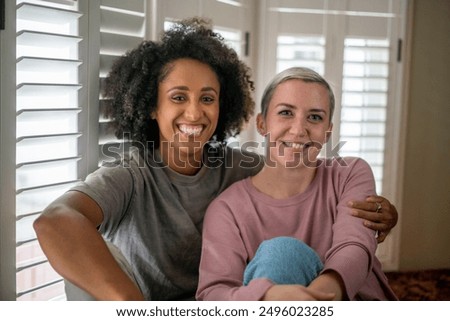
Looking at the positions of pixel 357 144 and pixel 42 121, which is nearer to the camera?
pixel 42 121

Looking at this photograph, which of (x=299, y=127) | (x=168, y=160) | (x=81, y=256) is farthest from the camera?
(x=168, y=160)

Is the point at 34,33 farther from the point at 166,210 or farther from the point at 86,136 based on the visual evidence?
the point at 166,210

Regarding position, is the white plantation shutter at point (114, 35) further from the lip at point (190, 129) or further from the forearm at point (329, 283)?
the forearm at point (329, 283)

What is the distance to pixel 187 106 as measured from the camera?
0.81m

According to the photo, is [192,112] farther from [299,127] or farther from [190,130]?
[299,127]

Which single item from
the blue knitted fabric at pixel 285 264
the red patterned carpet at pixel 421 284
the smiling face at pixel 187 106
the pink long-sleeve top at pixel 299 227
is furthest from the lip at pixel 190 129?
the red patterned carpet at pixel 421 284

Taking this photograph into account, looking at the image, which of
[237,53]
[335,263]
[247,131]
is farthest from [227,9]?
[335,263]

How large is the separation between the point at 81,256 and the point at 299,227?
0.32m

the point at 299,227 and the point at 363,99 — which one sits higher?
the point at 363,99

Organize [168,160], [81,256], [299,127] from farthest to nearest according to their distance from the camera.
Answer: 1. [168,160]
2. [299,127]
3. [81,256]

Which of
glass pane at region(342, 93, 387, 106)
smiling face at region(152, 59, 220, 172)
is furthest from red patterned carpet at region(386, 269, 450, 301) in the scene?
smiling face at region(152, 59, 220, 172)

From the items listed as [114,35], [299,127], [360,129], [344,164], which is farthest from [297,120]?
[114,35]

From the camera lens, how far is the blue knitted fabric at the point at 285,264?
651mm

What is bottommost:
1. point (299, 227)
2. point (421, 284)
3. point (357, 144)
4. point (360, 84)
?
point (421, 284)
